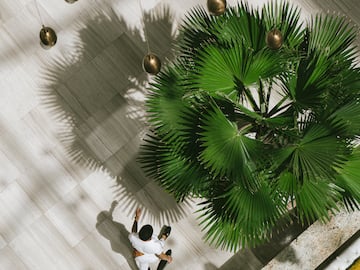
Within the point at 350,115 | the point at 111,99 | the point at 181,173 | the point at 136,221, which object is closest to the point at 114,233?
the point at 136,221

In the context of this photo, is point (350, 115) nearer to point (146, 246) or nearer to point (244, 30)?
point (244, 30)

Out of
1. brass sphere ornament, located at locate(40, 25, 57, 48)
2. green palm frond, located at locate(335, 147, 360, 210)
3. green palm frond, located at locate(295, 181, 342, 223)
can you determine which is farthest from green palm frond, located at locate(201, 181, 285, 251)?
brass sphere ornament, located at locate(40, 25, 57, 48)

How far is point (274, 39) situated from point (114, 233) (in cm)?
216

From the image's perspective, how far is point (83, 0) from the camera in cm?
434

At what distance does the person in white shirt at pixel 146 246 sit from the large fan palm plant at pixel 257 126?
709mm

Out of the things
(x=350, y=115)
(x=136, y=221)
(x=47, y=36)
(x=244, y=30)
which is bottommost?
(x=350, y=115)

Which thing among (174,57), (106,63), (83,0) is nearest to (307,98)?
(174,57)

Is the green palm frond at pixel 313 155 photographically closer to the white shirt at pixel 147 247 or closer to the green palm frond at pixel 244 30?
the green palm frond at pixel 244 30

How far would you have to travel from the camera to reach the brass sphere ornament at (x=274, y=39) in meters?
2.68

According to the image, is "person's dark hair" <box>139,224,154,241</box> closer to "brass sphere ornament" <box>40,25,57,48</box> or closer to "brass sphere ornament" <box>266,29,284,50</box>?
"brass sphere ornament" <box>40,25,57,48</box>

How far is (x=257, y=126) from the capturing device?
3.17 metres

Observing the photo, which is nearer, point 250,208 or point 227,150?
point 227,150

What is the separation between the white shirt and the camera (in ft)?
12.5

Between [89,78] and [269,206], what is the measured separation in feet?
6.42
